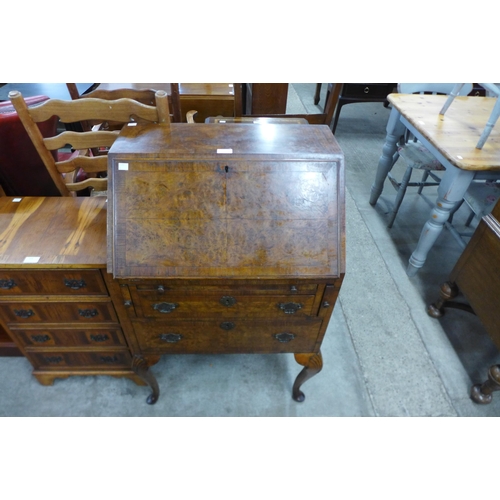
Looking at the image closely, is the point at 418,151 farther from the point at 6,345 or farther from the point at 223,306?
the point at 6,345

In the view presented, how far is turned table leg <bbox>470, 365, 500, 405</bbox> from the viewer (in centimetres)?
157

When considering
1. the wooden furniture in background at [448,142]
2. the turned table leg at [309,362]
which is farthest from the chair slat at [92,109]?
the wooden furniture in background at [448,142]

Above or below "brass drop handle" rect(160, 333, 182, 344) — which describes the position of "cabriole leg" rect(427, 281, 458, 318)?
below

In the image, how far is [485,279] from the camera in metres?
1.67

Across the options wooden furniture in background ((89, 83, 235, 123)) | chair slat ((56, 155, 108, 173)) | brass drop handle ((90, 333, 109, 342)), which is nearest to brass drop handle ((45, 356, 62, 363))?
brass drop handle ((90, 333, 109, 342))

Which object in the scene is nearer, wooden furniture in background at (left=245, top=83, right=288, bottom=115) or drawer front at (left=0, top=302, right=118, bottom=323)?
drawer front at (left=0, top=302, right=118, bottom=323)

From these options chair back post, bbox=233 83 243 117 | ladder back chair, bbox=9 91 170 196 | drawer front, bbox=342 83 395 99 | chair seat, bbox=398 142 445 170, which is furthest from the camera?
drawer front, bbox=342 83 395 99

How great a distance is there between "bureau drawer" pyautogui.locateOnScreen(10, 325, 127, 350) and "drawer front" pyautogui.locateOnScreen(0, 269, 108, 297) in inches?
9.4

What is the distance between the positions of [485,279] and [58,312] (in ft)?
6.68

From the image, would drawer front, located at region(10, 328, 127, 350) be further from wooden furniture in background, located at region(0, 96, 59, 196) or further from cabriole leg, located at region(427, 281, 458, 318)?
cabriole leg, located at region(427, 281, 458, 318)

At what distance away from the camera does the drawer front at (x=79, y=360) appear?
155 centimetres

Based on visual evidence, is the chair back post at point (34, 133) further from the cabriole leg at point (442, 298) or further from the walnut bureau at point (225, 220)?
the cabriole leg at point (442, 298)

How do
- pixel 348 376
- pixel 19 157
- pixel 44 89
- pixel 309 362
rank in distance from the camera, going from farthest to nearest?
pixel 44 89
pixel 348 376
pixel 19 157
pixel 309 362

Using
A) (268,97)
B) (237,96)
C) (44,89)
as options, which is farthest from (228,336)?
(44,89)
